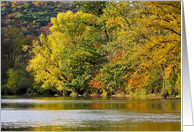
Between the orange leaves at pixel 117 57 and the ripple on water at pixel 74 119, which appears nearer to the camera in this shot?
the ripple on water at pixel 74 119

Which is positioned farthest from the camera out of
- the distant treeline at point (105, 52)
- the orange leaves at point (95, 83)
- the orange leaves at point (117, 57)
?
the orange leaves at point (95, 83)

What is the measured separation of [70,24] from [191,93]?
22.7 m

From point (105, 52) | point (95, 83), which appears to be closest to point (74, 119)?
point (105, 52)

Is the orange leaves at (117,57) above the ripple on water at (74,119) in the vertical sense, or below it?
above

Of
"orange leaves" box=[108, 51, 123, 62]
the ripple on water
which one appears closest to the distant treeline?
"orange leaves" box=[108, 51, 123, 62]

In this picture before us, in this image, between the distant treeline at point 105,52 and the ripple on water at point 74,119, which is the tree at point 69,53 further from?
the ripple on water at point 74,119

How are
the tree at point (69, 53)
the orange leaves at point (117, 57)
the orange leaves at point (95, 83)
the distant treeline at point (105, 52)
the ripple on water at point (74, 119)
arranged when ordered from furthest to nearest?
the tree at point (69, 53), the orange leaves at point (95, 83), the orange leaves at point (117, 57), the distant treeline at point (105, 52), the ripple on water at point (74, 119)

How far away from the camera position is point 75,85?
86.6 feet

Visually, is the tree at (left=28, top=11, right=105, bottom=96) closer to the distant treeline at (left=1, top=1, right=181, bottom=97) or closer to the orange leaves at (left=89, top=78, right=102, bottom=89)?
the distant treeline at (left=1, top=1, right=181, bottom=97)

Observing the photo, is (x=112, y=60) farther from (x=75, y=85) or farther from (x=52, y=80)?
(x=52, y=80)

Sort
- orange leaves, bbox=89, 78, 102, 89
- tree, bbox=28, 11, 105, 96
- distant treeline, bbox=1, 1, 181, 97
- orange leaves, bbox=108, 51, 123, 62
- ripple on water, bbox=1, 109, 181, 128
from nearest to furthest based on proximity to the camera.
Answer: ripple on water, bbox=1, 109, 181, 128
distant treeline, bbox=1, 1, 181, 97
orange leaves, bbox=108, 51, 123, 62
orange leaves, bbox=89, 78, 102, 89
tree, bbox=28, 11, 105, 96

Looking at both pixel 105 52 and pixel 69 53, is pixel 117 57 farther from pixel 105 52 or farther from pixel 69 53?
pixel 69 53

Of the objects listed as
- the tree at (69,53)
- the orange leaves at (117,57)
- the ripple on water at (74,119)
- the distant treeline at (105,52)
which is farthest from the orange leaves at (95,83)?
the ripple on water at (74,119)

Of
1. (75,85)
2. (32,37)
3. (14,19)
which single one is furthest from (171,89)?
(14,19)
